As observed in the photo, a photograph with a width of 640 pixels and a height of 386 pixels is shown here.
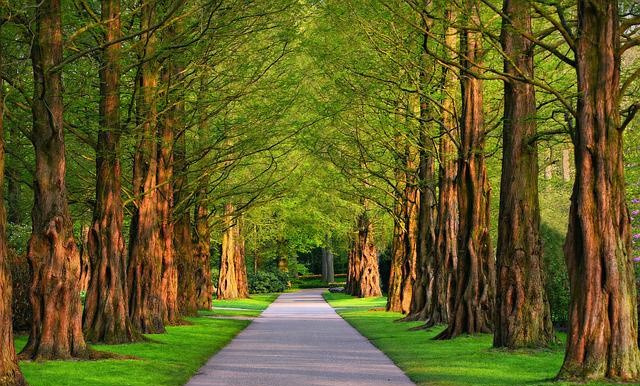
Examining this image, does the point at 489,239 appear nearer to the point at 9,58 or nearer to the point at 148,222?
the point at 148,222

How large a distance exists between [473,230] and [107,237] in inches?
346

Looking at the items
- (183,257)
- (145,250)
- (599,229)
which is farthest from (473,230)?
(183,257)

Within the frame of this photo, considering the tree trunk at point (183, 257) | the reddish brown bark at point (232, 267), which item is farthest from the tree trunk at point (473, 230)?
the reddish brown bark at point (232, 267)

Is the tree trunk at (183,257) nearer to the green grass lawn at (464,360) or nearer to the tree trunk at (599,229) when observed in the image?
the green grass lawn at (464,360)

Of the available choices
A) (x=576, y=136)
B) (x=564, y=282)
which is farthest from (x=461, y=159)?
(x=576, y=136)

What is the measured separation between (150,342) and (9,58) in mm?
6806

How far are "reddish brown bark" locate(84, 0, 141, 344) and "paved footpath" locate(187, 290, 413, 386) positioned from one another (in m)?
2.50

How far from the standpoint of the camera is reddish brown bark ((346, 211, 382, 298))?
60.3 meters

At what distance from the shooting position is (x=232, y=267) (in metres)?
58.7

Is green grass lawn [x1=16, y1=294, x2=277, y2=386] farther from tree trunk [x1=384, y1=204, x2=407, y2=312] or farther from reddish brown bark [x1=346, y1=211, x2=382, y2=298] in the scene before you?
reddish brown bark [x1=346, y1=211, x2=382, y2=298]

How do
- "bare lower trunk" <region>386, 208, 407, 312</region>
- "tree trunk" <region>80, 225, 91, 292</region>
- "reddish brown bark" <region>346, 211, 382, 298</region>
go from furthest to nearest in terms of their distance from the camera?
"reddish brown bark" <region>346, 211, 382, 298</region> → "bare lower trunk" <region>386, 208, 407, 312</region> → "tree trunk" <region>80, 225, 91, 292</region>

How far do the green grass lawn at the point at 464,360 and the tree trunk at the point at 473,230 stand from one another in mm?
684

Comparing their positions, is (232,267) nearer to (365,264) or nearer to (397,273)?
(365,264)

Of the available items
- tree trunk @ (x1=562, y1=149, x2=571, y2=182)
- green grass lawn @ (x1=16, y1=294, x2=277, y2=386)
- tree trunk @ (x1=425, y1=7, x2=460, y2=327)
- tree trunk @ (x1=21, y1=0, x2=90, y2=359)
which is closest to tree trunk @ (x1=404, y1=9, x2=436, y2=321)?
tree trunk @ (x1=425, y1=7, x2=460, y2=327)
